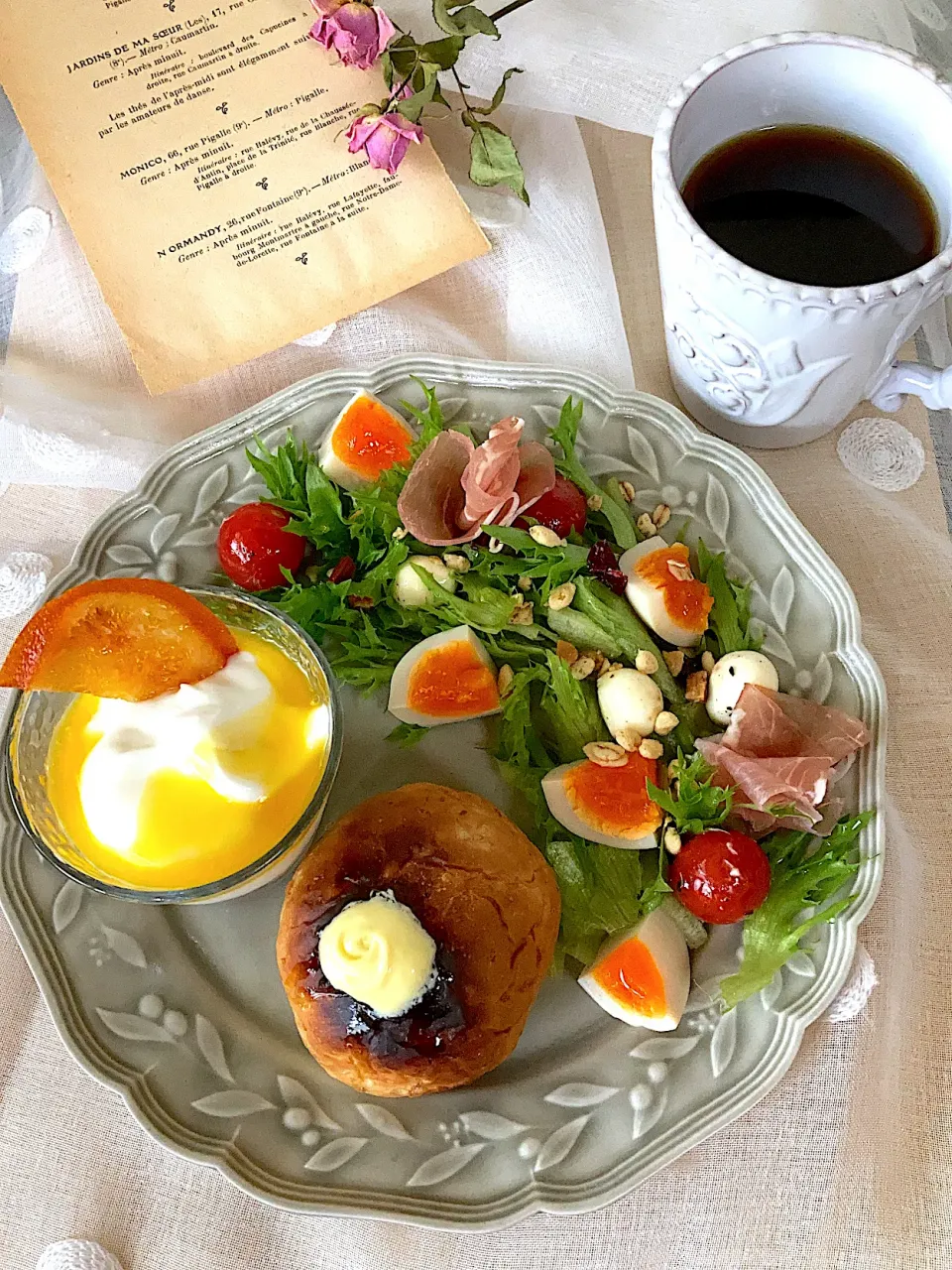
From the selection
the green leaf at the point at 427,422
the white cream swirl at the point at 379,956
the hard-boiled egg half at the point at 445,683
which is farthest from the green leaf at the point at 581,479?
the white cream swirl at the point at 379,956

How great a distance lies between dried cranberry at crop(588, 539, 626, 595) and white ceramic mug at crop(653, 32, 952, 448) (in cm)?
37

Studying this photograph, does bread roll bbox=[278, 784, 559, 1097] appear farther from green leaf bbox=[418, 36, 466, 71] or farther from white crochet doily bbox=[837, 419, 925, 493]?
green leaf bbox=[418, 36, 466, 71]

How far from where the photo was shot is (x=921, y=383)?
189 centimetres

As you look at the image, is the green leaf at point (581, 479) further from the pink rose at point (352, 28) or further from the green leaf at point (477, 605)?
the pink rose at point (352, 28)

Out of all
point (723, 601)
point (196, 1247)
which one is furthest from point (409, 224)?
point (196, 1247)

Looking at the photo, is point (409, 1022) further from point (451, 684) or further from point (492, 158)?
point (492, 158)

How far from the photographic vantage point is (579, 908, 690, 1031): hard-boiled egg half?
66.0 inches

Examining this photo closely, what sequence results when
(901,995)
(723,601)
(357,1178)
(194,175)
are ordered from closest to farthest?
(357,1178) → (901,995) → (723,601) → (194,175)

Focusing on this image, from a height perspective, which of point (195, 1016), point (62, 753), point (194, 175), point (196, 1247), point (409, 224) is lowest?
point (196, 1247)

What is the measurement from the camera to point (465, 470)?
1850 mm

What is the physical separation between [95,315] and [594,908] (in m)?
1.60

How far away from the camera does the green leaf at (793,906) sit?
1.68 meters

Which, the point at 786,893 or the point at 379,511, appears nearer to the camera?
the point at 786,893

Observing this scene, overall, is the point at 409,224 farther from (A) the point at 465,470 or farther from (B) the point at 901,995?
(B) the point at 901,995
